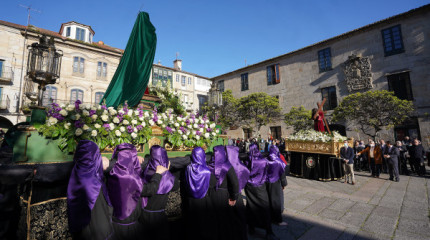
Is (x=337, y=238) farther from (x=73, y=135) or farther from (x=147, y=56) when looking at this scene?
(x=147, y=56)

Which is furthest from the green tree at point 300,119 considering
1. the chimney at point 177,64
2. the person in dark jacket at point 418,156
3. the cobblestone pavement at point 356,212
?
the chimney at point 177,64

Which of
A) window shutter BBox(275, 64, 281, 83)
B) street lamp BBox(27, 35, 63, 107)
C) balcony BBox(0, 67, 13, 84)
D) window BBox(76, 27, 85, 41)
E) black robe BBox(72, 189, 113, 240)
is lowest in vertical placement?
black robe BBox(72, 189, 113, 240)

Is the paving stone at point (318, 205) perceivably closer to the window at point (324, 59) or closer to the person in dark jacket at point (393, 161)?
the person in dark jacket at point (393, 161)

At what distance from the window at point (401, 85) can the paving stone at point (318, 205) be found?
17895 millimetres

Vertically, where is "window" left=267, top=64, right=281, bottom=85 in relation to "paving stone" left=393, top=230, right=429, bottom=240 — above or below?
above

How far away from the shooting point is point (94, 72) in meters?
22.5

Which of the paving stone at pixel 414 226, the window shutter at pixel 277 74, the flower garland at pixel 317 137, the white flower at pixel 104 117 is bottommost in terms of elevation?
the paving stone at pixel 414 226

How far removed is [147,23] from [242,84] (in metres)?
26.0

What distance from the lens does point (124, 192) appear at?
2.53 m

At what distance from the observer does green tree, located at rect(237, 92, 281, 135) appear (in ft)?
76.8

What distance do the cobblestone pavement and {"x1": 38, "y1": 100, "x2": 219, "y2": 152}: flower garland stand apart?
111 inches

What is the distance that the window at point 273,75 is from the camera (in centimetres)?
2639

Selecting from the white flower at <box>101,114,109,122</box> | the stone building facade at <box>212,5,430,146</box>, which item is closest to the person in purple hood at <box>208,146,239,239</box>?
the white flower at <box>101,114,109,122</box>

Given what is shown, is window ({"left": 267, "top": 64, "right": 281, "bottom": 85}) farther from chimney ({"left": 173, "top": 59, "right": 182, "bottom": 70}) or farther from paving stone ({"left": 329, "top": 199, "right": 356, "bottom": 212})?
paving stone ({"left": 329, "top": 199, "right": 356, "bottom": 212})
